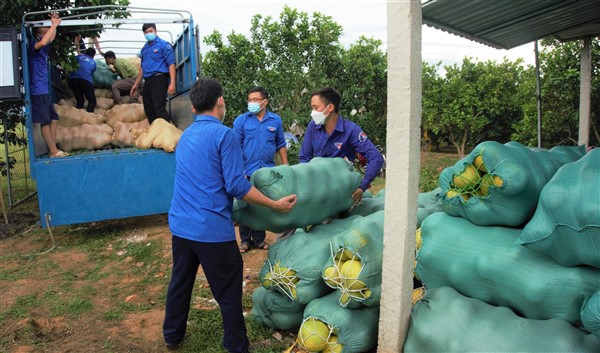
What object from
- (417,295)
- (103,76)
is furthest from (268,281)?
(103,76)

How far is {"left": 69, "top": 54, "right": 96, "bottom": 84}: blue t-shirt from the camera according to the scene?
6879 mm

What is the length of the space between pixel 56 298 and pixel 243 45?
699 cm

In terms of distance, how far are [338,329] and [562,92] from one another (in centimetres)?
704

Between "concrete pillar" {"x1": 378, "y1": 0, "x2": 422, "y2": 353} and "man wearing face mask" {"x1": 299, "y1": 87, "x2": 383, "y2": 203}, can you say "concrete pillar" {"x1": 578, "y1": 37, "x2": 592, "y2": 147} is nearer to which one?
"man wearing face mask" {"x1": 299, "y1": 87, "x2": 383, "y2": 203}

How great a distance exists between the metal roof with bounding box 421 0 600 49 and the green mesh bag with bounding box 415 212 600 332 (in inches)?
66.0

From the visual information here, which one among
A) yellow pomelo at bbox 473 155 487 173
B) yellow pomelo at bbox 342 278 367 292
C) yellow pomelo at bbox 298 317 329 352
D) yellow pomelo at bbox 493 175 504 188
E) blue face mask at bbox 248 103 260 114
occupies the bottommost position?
yellow pomelo at bbox 298 317 329 352

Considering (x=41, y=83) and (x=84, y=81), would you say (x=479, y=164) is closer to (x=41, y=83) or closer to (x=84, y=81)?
(x=41, y=83)

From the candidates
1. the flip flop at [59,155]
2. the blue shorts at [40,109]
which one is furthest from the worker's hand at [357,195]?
the blue shorts at [40,109]

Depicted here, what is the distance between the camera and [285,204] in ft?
9.05

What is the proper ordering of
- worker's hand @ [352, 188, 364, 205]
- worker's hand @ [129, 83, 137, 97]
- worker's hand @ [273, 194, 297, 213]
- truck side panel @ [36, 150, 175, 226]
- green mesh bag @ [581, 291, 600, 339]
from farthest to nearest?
worker's hand @ [129, 83, 137, 97], truck side panel @ [36, 150, 175, 226], worker's hand @ [352, 188, 364, 205], worker's hand @ [273, 194, 297, 213], green mesh bag @ [581, 291, 600, 339]

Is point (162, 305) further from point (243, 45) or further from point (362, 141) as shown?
point (243, 45)

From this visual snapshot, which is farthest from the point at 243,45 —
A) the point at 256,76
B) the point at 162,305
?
the point at 162,305

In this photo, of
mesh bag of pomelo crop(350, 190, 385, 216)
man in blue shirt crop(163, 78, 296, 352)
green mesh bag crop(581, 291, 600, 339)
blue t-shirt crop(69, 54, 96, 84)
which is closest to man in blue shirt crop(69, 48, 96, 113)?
blue t-shirt crop(69, 54, 96, 84)

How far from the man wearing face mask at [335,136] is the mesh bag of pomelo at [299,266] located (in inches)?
25.5
